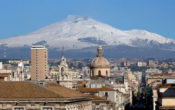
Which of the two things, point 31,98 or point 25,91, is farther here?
point 25,91

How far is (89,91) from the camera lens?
4638 inches

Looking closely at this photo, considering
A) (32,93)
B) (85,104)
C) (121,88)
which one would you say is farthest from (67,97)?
(121,88)

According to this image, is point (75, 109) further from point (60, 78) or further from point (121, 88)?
point (121, 88)

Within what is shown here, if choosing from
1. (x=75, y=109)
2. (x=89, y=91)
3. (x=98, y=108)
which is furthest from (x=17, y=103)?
(x=89, y=91)

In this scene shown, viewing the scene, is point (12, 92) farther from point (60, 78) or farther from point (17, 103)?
point (60, 78)

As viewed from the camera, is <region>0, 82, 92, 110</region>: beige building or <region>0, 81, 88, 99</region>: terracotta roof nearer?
<region>0, 82, 92, 110</region>: beige building

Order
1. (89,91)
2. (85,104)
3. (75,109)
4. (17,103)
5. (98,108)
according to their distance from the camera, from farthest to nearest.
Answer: (89,91) → (98,108) → (85,104) → (75,109) → (17,103)

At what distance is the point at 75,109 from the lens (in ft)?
209

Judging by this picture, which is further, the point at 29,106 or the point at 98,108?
the point at 98,108

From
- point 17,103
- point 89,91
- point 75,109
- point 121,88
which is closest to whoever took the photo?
point 17,103

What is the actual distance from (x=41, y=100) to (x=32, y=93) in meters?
1.42

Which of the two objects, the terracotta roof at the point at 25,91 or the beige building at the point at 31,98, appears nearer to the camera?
the beige building at the point at 31,98

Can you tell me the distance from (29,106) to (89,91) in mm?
59129

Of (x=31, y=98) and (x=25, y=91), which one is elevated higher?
(x=25, y=91)
